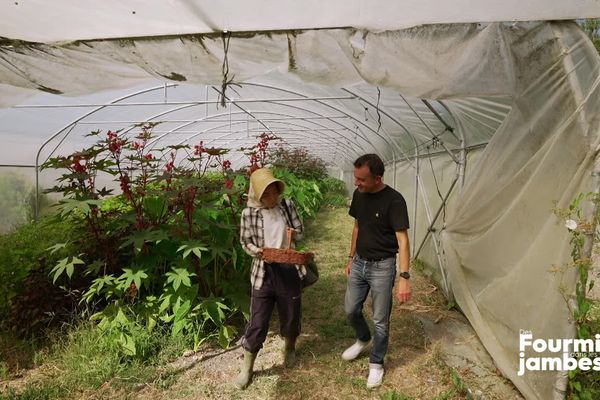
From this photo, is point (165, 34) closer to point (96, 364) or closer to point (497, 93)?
point (497, 93)

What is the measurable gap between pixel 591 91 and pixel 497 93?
1.90 ft

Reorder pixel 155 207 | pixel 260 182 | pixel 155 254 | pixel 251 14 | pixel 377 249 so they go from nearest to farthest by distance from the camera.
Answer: pixel 251 14
pixel 260 182
pixel 377 249
pixel 155 254
pixel 155 207

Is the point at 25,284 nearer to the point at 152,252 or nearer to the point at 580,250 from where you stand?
the point at 152,252

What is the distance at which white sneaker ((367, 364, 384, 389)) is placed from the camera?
2.89 meters

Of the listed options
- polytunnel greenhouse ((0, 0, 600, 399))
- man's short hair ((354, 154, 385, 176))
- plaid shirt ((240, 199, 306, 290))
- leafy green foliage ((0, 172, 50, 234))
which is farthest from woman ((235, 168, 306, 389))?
leafy green foliage ((0, 172, 50, 234))

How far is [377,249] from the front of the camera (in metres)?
2.79

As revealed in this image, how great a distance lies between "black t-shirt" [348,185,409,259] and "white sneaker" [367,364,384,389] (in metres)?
0.88

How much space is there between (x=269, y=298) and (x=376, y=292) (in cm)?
81

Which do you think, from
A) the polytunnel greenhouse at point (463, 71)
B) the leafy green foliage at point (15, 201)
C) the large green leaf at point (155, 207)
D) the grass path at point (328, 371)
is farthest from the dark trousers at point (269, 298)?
the leafy green foliage at point (15, 201)

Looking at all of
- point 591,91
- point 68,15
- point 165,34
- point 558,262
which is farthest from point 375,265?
point 68,15

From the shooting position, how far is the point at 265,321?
2.83 meters

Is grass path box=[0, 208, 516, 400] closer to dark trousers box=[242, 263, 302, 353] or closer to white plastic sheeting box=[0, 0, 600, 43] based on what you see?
dark trousers box=[242, 263, 302, 353]

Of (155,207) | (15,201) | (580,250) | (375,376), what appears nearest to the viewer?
(580,250)

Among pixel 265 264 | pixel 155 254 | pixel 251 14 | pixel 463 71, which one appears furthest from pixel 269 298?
pixel 463 71
